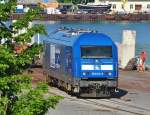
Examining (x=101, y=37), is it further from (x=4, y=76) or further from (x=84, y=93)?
(x=4, y=76)

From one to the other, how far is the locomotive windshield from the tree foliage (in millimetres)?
18445

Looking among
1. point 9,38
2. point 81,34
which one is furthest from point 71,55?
point 9,38

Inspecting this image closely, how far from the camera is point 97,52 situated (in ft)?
89.5

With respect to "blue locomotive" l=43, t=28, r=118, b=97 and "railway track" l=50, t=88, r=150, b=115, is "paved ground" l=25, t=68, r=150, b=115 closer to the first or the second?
"railway track" l=50, t=88, r=150, b=115

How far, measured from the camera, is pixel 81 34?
2772cm

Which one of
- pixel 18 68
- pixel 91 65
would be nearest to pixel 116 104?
pixel 91 65

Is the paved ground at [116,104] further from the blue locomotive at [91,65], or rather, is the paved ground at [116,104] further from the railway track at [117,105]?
the blue locomotive at [91,65]

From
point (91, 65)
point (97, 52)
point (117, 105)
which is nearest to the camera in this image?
point (117, 105)

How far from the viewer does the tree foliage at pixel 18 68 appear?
827 cm

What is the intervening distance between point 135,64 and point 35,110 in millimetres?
34171

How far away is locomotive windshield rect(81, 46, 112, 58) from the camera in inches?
1067

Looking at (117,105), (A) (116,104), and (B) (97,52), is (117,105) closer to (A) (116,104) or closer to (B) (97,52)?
(A) (116,104)

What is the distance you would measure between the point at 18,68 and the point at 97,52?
1882 centimetres

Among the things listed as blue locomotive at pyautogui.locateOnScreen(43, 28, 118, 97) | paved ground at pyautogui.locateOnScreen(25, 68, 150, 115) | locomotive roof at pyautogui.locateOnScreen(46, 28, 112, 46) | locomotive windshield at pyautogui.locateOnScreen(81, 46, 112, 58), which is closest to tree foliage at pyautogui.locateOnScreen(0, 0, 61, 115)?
paved ground at pyautogui.locateOnScreen(25, 68, 150, 115)
